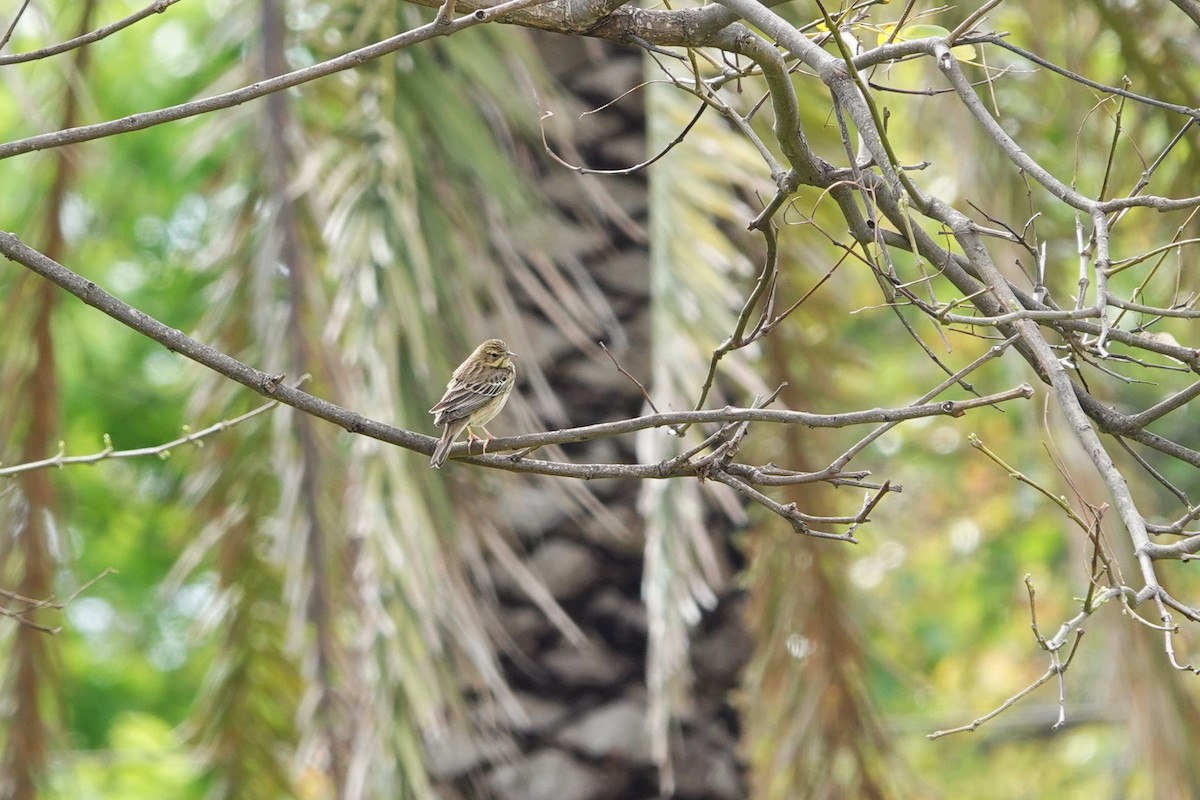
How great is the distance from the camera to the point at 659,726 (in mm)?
4516

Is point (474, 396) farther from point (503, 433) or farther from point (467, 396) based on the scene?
point (503, 433)

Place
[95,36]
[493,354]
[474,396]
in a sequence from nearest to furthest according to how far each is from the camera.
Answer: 1. [95,36]
2. [474,396]
3. [493,354]

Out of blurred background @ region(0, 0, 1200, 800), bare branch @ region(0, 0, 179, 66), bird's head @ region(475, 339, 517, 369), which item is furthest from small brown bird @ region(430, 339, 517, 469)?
bare branch @ region(0, 0, 179, 66)

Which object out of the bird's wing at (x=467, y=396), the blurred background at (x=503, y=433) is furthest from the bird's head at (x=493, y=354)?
the blurred background at (x=503, y=433)

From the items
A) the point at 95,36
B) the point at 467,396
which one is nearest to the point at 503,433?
the point at 467,396

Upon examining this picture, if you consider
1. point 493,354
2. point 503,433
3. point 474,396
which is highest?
point 503,433

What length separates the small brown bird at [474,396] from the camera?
357 cm

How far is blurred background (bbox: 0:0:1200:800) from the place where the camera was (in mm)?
4516

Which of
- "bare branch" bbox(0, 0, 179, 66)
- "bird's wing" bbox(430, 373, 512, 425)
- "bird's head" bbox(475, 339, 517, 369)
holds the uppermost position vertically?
"bird's head" bbox(475, 339, 517, 369)

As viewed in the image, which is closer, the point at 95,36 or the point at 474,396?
the point at 95,36

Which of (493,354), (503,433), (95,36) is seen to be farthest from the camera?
(503,433)

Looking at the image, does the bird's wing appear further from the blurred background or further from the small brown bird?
the blurred background

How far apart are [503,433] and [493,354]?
39.4 inches

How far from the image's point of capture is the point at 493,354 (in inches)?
162
